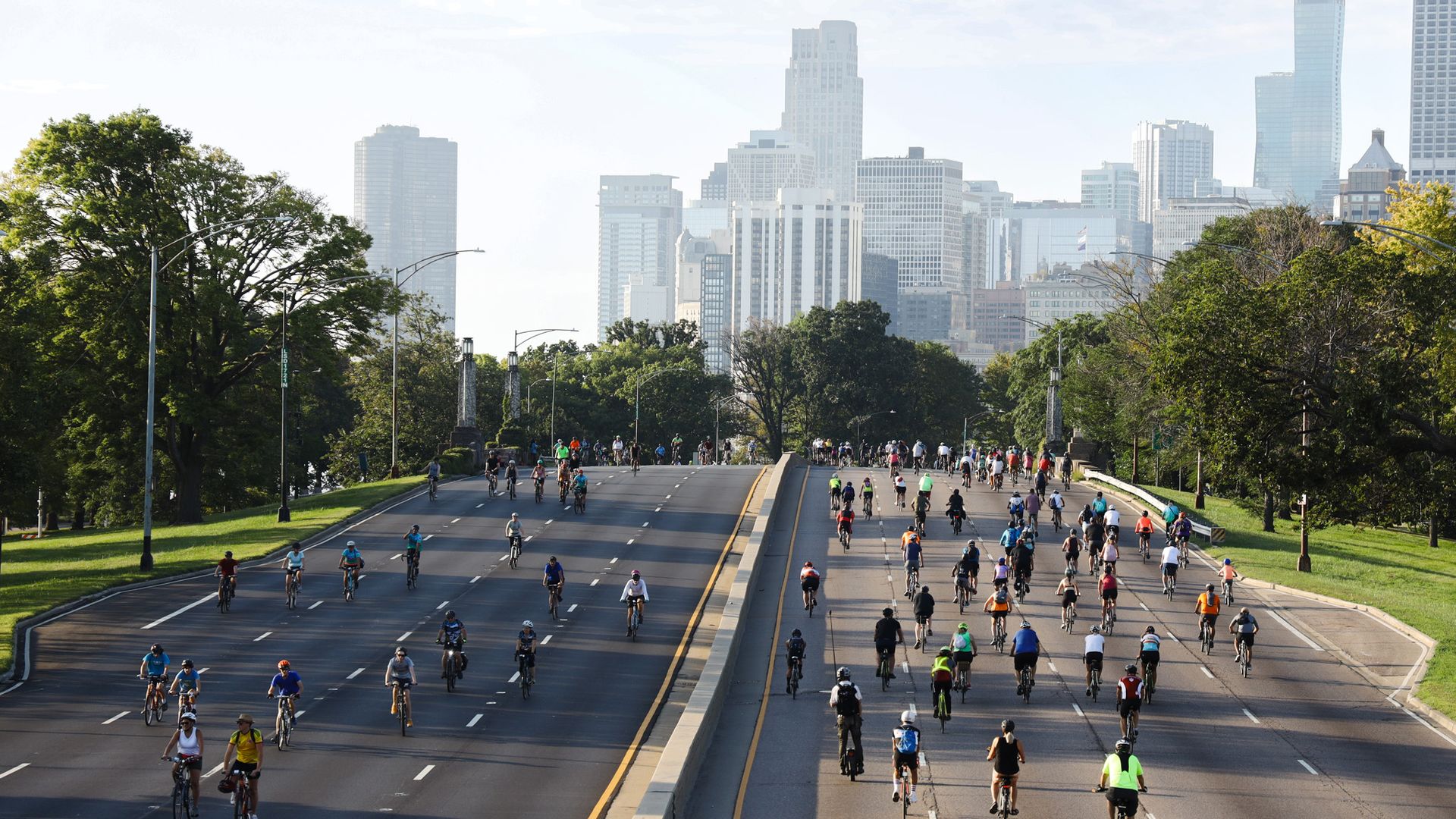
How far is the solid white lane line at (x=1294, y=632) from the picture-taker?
113ft

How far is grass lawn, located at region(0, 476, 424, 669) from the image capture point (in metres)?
40.4

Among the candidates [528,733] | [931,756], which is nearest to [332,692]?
[528,733]

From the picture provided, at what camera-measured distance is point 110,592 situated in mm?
40719

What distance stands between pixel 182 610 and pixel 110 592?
A: 3.94 meters

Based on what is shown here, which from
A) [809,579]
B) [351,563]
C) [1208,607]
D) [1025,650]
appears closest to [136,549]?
[351,563]

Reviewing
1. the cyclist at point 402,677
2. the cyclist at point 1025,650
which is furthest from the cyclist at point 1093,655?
the cyclist at point 402,677

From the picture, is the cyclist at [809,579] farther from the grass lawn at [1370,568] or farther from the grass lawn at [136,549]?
the grass lawn at [136,549]

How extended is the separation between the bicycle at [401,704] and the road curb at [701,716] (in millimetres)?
4665

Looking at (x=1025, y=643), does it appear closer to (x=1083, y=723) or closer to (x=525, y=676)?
(x=1083, y=723)

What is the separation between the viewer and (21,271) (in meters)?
55.0

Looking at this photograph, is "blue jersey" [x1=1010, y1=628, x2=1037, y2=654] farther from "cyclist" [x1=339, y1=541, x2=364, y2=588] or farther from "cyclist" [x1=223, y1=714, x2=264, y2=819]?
"cyclist" [x1=339, y1=541, x2=364, y2=588]

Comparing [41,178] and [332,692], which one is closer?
[332,692]

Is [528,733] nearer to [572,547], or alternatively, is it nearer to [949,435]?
[572,547]

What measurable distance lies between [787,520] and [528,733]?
2833cm
